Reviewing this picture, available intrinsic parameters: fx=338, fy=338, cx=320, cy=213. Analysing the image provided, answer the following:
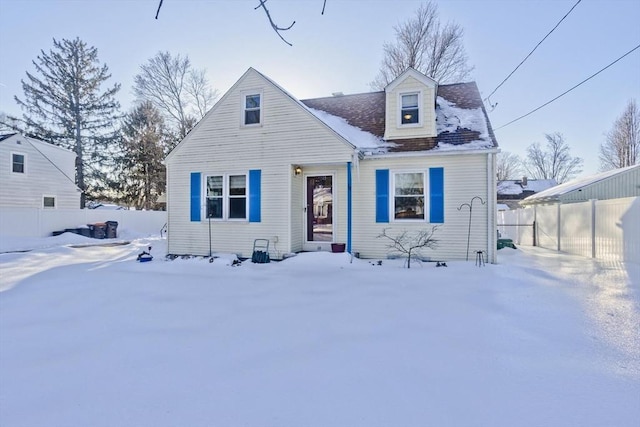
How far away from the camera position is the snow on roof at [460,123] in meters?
8.85

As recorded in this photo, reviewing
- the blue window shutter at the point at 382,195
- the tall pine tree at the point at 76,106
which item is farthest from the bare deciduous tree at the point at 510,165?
the tall pine tree at the point at 76,106

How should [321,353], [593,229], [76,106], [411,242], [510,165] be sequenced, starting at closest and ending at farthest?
1. [321,353]
2. [411,242]
3. [593,229]
4. [76,106]
5. [510,165]

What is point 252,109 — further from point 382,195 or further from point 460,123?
point 460,123

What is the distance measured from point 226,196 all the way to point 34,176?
14575 mm


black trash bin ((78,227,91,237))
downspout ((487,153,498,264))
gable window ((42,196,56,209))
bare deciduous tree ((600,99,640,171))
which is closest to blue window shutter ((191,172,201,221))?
downspout ((487,153,498,264))

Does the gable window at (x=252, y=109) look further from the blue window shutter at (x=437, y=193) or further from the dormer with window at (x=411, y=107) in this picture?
the blue window shutter at (x=437, y=193)

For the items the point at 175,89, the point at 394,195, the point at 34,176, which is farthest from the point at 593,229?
the point at 175,89

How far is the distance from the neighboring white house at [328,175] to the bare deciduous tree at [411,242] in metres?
0.14

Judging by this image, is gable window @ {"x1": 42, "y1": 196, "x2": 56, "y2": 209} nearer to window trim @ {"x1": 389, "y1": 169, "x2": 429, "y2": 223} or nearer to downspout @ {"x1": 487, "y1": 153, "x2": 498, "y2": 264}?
window trim @ {"x1": 389, "y1": 169, "x2": 429, "y2": 223}

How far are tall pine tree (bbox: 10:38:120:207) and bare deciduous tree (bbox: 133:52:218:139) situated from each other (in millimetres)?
4137

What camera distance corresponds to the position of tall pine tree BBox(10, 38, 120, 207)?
81.9ft

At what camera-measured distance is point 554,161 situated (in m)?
42.3

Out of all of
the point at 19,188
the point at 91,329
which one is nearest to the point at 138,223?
the point at 19,188

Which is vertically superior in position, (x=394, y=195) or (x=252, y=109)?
(x=252, y=109)
